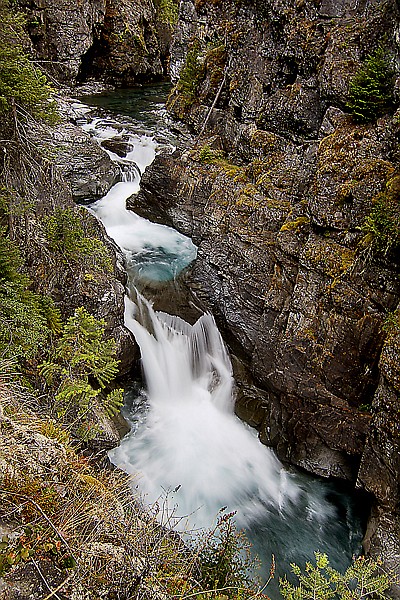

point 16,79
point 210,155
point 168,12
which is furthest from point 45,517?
point 168,12

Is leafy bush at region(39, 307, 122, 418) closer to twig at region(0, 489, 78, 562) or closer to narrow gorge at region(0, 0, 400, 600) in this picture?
narrow gorge at region(0, 0, 400, 600)

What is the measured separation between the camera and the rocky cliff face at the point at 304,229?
28.0 ft

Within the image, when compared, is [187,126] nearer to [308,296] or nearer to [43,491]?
[308,296]

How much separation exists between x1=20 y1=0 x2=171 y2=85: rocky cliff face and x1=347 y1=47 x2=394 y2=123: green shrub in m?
18.4

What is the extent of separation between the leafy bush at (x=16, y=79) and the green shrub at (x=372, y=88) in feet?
21.7

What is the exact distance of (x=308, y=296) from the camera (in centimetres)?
955

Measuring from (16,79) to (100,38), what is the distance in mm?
25688

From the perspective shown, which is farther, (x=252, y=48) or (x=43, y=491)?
(x=252, y=48)

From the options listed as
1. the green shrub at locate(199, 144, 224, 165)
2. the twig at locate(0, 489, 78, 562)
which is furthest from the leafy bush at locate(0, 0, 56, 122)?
the green shrub at locate(199, 144, 224, 165)

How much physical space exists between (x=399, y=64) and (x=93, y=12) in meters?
22.8

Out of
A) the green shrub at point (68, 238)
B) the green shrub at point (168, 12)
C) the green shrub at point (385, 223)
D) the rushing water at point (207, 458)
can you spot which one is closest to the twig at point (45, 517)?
the rushing water at point (207, 458)

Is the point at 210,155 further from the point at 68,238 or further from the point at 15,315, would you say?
the point at 15,315

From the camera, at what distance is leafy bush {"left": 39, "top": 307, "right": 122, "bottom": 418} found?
6.66m

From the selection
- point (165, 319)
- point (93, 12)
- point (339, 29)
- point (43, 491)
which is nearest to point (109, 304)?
point (165, 319)
